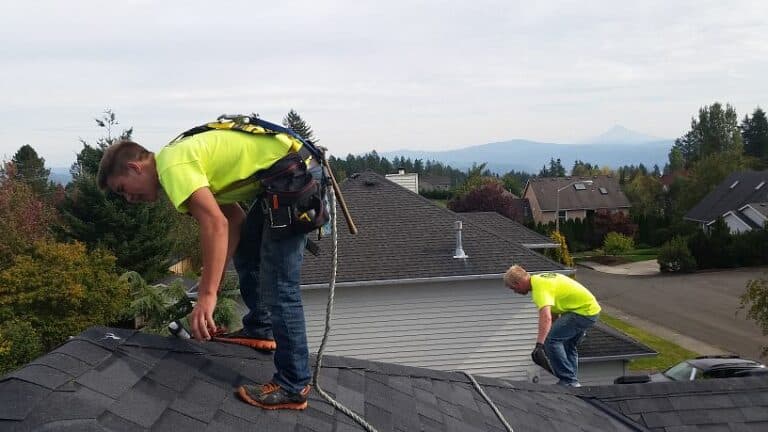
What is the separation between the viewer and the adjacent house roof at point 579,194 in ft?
196

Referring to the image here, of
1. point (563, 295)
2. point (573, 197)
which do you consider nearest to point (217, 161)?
point (563, 295)

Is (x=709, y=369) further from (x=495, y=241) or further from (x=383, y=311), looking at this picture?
(x=383, y=311)

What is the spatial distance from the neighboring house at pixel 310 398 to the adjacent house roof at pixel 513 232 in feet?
51.2

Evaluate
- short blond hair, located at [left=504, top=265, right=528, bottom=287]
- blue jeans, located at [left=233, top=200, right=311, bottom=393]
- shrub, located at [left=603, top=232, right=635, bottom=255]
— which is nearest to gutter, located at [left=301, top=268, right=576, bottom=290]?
short blond hair, located at [left=504, top=265, right=528, bottom=287]

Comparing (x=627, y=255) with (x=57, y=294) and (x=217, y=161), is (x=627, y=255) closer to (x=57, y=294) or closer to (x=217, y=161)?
(x=57, y=294)

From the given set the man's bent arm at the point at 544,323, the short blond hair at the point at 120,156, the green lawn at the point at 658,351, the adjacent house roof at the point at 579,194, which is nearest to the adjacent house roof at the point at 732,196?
the adjacent house roof at the point at 579,194

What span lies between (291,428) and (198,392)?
417mm

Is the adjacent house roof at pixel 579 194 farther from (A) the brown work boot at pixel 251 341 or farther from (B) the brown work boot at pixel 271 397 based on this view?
(B) the brown work boot at pixel 271 397

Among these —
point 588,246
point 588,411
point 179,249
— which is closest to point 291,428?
point 588,411

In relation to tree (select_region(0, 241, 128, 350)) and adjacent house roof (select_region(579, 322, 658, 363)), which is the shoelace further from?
tree (select_region(0, 241, 128, 350))

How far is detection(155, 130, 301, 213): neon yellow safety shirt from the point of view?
100 inches

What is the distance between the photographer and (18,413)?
192cm

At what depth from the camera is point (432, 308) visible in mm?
14172

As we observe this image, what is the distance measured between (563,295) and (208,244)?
4555 millimetres
